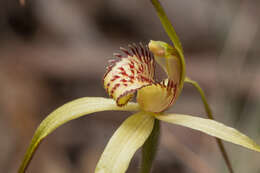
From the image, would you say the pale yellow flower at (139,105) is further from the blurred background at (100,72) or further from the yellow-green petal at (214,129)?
the blurred background at (100,72)

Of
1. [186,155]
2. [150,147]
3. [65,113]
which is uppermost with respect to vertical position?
[65,113]

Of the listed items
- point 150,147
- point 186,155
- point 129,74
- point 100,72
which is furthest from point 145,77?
point 100,72

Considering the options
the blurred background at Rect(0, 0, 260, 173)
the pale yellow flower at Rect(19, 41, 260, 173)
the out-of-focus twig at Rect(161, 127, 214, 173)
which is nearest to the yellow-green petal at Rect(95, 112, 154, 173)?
the pale yellow flower at Rect(19, 41, 260, 173)

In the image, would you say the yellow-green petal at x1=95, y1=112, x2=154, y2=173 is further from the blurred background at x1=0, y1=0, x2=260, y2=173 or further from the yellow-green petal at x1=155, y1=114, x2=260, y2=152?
the blurred background at x1=0, y1=0, x2=260, y2=173

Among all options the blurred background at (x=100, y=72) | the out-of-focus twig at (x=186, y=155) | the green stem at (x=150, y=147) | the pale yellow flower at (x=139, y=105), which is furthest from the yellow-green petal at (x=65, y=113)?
the out-of-focus twig at (x=186, y=155)

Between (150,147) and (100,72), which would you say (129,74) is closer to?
(150,147)
